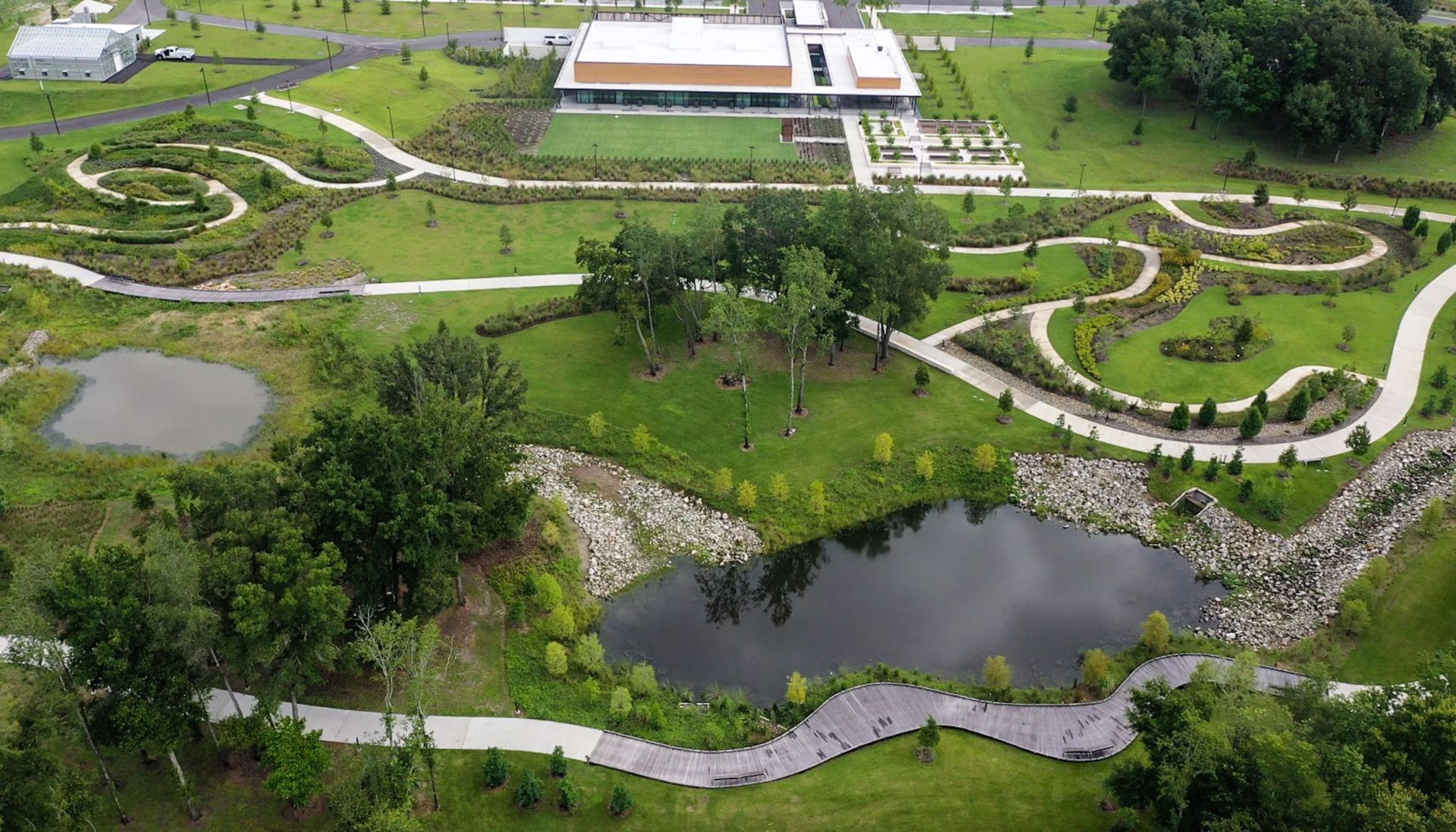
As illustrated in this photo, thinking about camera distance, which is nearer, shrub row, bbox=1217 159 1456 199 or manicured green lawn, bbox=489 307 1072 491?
manicured green lawn, bbox=489 307 1072 491

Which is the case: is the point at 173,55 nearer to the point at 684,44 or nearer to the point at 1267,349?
the point at 684,44

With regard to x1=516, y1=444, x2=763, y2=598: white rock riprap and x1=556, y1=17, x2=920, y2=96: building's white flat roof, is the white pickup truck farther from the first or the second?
x1=516, y1=444, x2=763, y2=598: white rock riprap

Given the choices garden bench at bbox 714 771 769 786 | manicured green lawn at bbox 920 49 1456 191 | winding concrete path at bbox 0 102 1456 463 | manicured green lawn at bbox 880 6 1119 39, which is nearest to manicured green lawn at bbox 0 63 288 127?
winding concrete path at bbox 0 102 1456 463

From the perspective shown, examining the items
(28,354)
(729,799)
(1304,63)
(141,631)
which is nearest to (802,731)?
(729,799)

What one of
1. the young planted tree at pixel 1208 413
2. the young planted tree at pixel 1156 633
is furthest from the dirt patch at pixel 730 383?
the young planted tree at pixel 1156 633

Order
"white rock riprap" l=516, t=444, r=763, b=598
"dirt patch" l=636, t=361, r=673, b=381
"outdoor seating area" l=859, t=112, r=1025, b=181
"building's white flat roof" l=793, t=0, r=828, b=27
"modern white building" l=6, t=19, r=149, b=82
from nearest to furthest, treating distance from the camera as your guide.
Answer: "white rock riprap" l=516, t=444, r=763, b=598
"dirt patch" l=636, t=361, r=673, b=381
"outdoor seating area" l=859, t=112, r=1025, b=181
"modern white building" l=6, t=19, r=149, b=82
"building's white flat roof" l=793, t=0, r=828, b=27

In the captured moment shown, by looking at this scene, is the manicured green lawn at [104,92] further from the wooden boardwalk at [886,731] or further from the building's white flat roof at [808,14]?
the wooden boardwalk at [886,731]

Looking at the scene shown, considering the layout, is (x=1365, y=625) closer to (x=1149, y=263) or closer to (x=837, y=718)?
(x=837, y=718)
